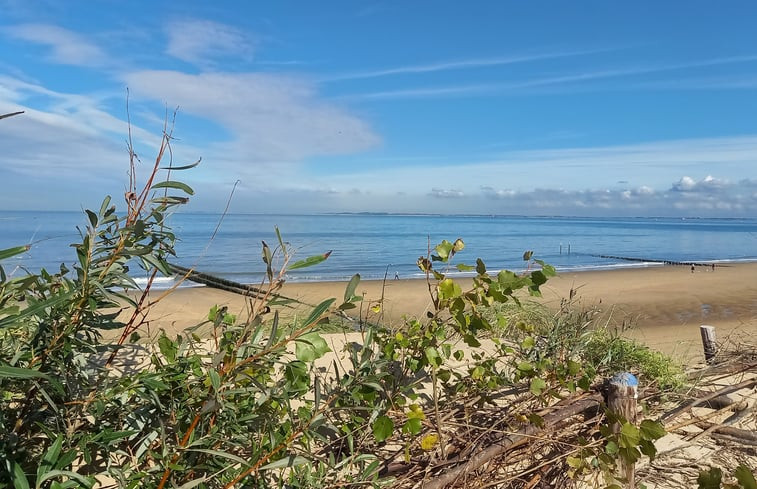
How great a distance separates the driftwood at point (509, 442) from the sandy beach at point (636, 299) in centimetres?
476

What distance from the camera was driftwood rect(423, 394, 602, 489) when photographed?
260cm

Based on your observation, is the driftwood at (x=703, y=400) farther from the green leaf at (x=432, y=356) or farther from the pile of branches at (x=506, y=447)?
the green leaf at (x=432, y=356)

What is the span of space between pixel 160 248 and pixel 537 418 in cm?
Answer: 212

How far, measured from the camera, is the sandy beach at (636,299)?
10.0 meters

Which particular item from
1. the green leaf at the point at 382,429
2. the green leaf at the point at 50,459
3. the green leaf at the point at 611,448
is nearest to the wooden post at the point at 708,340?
the green leaf at the point at 611,448

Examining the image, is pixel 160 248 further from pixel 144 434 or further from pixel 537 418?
pixel 537 418

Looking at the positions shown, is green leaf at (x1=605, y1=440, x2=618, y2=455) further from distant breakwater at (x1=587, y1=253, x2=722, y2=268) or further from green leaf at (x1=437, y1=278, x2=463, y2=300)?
distant breakwater at (x1=587, y1=253, x2=722, y2=268)

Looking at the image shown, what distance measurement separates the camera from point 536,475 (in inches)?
109

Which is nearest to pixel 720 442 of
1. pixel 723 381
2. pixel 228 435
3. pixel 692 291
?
pixel 723 381

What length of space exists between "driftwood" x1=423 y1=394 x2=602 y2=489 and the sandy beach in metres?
4.76

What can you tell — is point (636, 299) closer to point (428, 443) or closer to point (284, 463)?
point (428, 443)

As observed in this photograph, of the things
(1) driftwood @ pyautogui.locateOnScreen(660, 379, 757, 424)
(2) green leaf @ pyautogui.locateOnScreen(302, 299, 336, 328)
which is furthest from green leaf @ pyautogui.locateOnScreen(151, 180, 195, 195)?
(1) driftwood @ pyautogui.locateOnScreen(660, 379, 757, 424)

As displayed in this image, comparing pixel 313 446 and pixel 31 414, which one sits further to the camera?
pixel 313 446

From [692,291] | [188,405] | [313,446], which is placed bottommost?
[692,291]
